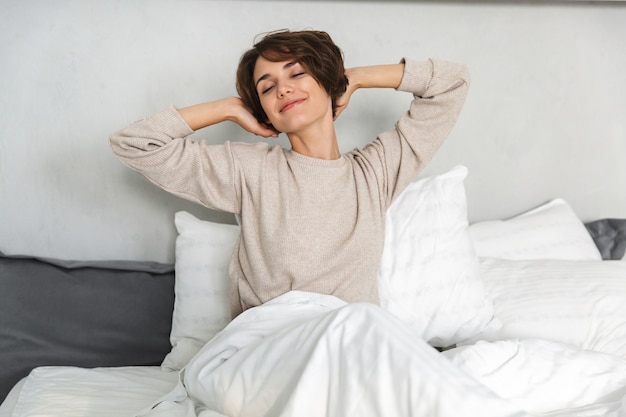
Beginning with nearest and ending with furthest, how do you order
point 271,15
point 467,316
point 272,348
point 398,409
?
1. point 398,409
2. point 272,348
3. point 467,316
4. point 271,15

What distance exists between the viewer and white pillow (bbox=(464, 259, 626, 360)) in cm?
173

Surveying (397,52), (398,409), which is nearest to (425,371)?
(398,409)

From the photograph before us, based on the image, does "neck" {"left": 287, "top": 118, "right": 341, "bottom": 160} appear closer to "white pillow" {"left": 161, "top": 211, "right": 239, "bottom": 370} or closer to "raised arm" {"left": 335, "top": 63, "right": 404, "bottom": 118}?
"raised arm" {"left": 335, "top": 63, "right": 404, "bottom": 118}

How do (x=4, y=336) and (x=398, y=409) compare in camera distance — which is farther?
(x=4, y=336)

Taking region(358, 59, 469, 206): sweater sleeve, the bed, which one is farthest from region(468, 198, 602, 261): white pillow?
region(358, 59, 469, 206): sweater sleeve

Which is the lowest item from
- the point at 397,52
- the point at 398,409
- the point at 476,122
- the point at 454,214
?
the point at 398,409

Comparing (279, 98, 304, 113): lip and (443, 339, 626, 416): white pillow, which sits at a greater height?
(279, 98, 304, 113): lip

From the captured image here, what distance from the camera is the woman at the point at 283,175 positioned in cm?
162

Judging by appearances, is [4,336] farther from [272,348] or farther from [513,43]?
[513,43]

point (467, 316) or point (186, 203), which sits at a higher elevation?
point (186, 203)

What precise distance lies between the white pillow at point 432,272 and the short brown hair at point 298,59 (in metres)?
0.36

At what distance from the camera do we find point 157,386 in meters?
1.67

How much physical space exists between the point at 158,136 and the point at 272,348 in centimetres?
56

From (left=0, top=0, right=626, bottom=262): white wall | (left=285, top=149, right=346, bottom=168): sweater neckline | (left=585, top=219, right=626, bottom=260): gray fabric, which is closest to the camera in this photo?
(left=285, top=149, right=346, bottom=168): sweater neckline
